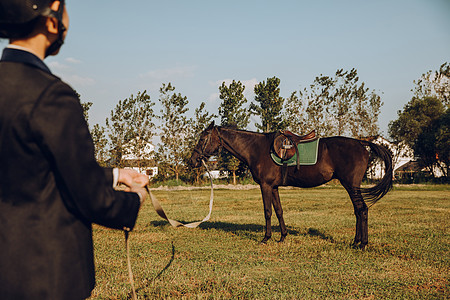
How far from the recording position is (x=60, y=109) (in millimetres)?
1322

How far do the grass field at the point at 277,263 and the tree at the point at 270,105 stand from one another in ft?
97.9

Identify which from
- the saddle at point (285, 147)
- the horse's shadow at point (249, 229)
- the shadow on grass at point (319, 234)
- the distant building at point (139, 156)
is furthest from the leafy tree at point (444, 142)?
the saddle at point (285, 147)

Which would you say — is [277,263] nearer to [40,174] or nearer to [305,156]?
[305,156]

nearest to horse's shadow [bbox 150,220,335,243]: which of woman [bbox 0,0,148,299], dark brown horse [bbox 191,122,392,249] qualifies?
dark brown horse [bbox 191,122,392,249]

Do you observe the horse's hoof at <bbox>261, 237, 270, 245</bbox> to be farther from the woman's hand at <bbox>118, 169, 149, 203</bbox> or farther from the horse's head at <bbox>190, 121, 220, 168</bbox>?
the woman's hand at <bbox>118, 169, 149, 203</bbox>

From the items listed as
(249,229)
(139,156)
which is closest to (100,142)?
(139,156)

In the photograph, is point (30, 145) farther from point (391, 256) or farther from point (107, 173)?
point (391, 256)

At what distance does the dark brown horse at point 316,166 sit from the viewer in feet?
27.3

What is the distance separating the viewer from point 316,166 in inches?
344

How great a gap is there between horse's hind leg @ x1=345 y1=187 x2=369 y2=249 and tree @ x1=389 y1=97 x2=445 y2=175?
126ft

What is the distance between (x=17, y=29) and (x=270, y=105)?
40578mm

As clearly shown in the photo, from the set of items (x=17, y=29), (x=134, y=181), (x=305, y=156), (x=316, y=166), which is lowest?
(x=134, y=181)

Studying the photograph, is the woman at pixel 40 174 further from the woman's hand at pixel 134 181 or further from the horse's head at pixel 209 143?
the horse's head at pixel 209 143

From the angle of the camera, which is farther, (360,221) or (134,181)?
(360,221)
